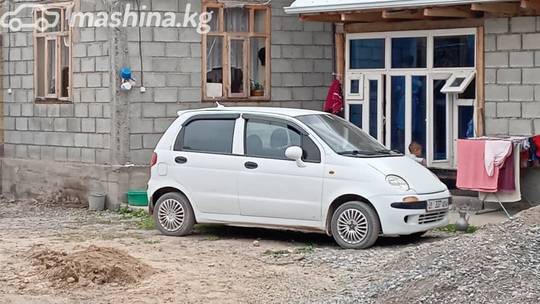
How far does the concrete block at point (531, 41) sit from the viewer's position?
1513cm

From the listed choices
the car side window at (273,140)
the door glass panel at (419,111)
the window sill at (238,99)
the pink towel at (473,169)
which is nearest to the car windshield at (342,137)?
the car side window at (273,140)

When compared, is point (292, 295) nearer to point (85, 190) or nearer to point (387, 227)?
point (387, 227)

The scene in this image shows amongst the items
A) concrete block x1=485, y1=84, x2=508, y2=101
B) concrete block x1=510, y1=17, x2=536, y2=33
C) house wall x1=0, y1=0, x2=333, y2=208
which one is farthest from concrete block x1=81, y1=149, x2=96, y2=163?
concrete block x1=510, y1=17, x2=536, y2=33

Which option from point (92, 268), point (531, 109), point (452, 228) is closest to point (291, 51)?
point (531, 109)

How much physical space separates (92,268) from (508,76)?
301 inches

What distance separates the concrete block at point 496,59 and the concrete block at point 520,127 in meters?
0.87

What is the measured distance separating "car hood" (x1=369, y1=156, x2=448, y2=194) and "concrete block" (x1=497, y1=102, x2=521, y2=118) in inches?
117

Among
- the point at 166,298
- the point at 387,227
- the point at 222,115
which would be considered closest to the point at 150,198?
the point at 222,115

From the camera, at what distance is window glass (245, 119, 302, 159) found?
13.0m

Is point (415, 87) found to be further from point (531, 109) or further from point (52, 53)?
point (52, 53)

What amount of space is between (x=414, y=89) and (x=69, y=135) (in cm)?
608

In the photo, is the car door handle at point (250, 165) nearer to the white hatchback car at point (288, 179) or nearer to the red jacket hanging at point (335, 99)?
the white hatchback car at point (288, 179)

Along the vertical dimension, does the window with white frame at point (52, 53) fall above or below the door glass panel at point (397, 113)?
above

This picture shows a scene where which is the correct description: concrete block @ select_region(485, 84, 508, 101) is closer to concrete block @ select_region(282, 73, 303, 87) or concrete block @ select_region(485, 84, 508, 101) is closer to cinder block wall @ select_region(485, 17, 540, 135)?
cinder block wall @ select_region(485, 17, 540, 135)
